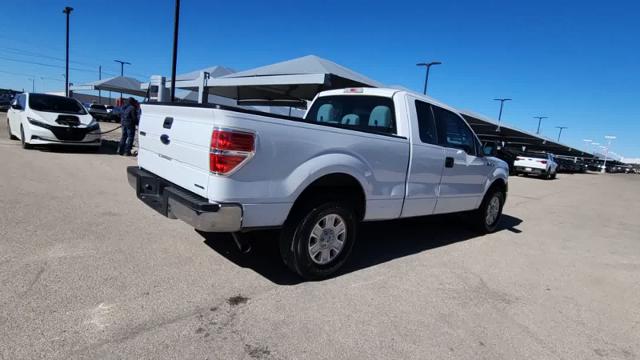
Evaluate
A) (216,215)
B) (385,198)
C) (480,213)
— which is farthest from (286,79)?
(216,215)

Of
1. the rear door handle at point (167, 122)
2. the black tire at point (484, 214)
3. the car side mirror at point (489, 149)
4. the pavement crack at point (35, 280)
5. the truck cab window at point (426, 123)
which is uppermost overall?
the truck cab window at point (426, 123)

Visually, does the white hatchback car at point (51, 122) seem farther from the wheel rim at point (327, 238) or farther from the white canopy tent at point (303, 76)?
the wheel rim at point (327, 238)

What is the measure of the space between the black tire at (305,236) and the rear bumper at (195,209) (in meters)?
0.55

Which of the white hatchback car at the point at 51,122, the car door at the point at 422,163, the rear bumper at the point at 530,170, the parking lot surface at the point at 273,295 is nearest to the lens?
the parking lot surface at the point at 273,295

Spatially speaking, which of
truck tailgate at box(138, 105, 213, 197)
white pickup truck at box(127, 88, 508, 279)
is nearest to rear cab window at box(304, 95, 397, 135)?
white pickup truck at box(127, 88, 508, 279)

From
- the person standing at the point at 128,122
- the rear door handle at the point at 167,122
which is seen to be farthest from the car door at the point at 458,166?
the person standing at the point at 128,122

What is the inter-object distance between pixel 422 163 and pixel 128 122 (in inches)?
376

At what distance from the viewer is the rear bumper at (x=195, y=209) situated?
3016 mm

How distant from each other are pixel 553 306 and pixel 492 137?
51.7 meters

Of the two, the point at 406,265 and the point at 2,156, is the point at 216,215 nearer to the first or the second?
the point at 406,265

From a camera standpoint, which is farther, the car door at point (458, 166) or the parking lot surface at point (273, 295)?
the car door at point (458, 166)

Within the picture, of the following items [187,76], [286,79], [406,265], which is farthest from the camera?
[187,76]

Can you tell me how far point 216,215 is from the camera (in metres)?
3.01

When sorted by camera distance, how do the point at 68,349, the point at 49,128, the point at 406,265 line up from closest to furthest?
the point at 68,349
the point at 406,265
the point at 49,128
